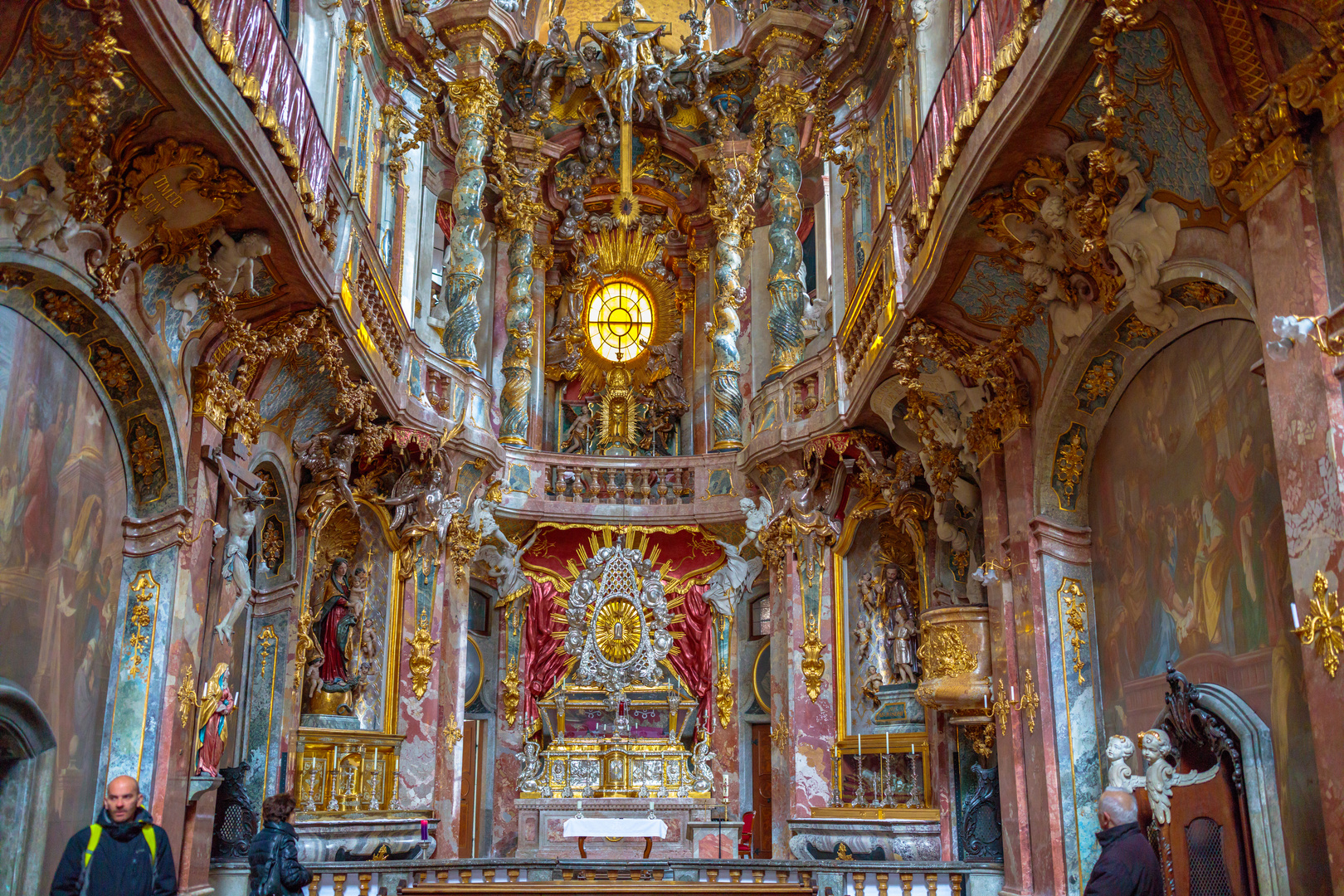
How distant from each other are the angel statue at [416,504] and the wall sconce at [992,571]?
287 inches

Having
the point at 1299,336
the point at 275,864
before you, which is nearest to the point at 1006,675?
the point at 1299,336

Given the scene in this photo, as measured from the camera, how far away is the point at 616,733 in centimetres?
1733

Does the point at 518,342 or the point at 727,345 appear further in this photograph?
the point at 518,342

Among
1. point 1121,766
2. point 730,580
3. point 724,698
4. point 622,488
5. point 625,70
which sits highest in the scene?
point 625,70

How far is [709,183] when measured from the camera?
20578 millimetres

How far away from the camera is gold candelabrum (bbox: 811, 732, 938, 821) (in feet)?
43.4

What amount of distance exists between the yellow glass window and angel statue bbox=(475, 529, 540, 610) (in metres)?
4.29

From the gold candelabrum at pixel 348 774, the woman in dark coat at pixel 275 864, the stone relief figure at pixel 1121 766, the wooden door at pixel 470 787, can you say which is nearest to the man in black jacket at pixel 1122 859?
the stone relief figure at pixel 1121 766

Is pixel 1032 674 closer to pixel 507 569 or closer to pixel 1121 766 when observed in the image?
pixel 1121 766

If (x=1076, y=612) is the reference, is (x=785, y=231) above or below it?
above

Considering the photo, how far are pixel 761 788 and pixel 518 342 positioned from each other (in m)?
7.90

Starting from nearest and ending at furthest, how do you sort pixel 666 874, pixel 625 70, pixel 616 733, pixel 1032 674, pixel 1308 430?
pixel 1308 430 < pixel 1032 674 < pixel 666 874 < pixel 616 733 < pixel 625 70

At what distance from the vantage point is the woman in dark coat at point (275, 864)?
23.5 feet

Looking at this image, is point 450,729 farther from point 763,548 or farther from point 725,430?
point 725,430
